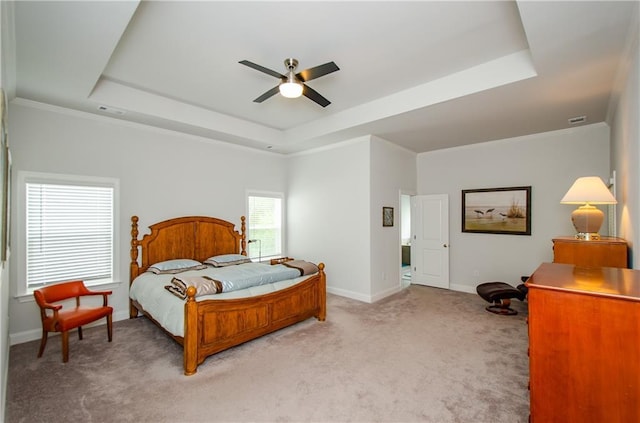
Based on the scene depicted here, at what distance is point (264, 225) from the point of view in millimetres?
6008

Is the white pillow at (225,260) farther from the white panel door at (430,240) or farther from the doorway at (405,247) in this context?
the white panel door at (430,240)

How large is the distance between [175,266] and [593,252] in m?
4.86

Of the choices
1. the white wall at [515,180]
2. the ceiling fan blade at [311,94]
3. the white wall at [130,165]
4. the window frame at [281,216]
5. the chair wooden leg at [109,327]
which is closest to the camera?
the ceiling fan blade at [311,94]

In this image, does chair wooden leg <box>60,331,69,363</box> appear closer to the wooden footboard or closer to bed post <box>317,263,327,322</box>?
the wooden footboard

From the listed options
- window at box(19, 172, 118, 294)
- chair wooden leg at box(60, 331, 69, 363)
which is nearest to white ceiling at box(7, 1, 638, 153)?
window at box(19, 172, 118, 294)

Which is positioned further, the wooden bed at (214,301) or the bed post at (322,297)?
the bed post at (322,297)

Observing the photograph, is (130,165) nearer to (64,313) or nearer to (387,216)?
(64,313)

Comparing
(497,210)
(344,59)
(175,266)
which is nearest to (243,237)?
(175,266)

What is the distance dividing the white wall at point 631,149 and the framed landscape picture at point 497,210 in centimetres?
188

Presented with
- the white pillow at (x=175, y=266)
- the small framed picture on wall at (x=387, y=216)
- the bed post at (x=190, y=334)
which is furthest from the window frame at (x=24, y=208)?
the small framed picture on wall at (x=387, y=216)

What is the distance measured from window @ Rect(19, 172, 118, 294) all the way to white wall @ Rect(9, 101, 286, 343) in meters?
0.11

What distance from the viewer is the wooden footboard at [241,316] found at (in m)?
2.76

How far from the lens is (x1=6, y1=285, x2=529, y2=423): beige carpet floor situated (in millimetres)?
2209

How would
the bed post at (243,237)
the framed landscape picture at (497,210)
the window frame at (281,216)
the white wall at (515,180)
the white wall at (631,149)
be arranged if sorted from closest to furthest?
1. the white wall at (631,149)
2. the white wall at (515,180)
3. the framed landscape picture at (497,210)
4. the bed post at (243,237)
5. the window frame at (281,216)
